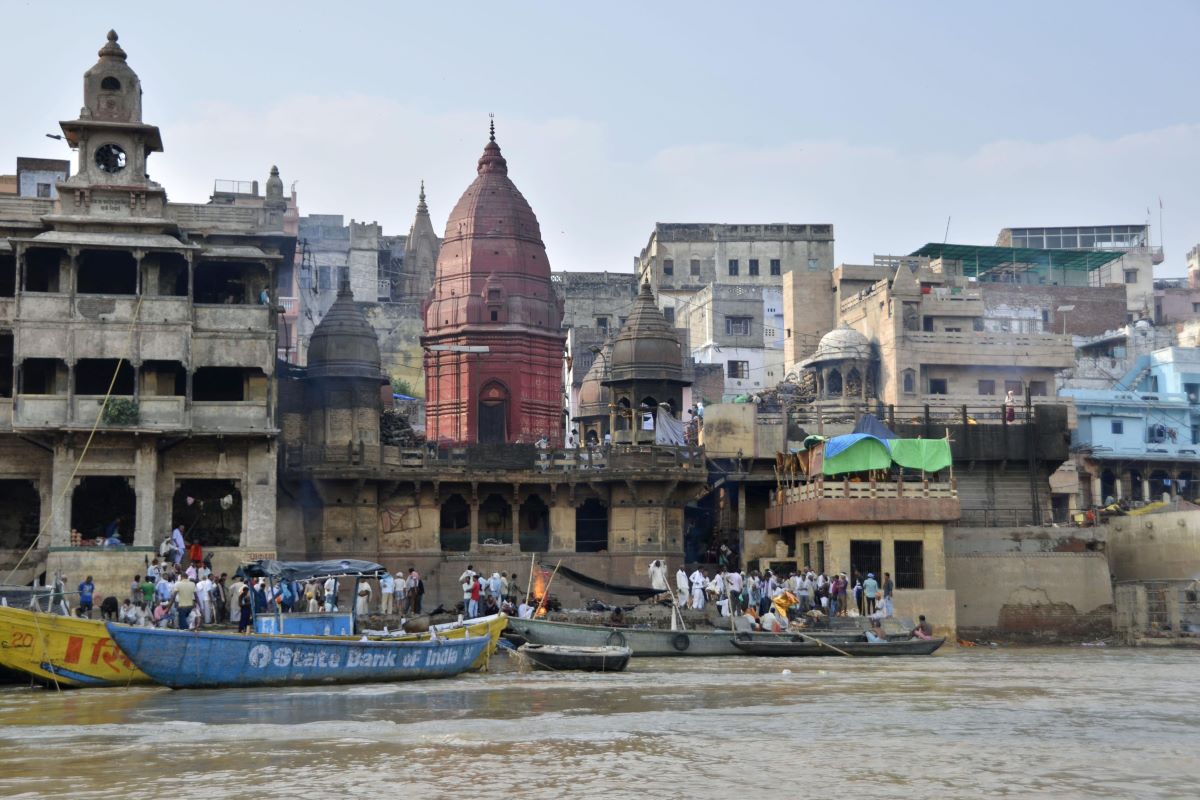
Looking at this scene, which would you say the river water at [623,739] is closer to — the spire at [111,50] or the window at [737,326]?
the spire at [111,50]

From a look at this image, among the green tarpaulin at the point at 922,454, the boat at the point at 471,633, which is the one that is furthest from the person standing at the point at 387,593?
the green tarpaulin at the point at 922,454

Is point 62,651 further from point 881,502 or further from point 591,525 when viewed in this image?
point 881,502

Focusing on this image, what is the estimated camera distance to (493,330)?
44.6 m

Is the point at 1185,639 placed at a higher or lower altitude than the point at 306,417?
lower

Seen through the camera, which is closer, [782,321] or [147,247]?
[147,247]

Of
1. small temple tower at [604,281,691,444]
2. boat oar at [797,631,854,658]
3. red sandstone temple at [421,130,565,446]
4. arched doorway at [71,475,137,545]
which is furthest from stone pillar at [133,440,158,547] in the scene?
boat oar at [797,631,854,658]

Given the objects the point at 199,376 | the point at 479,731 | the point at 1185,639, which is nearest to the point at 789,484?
the point at 1185,639

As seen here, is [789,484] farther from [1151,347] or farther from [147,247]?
[1151,347]

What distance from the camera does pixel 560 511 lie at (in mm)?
38156

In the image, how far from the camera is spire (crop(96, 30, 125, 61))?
34594 millimetres

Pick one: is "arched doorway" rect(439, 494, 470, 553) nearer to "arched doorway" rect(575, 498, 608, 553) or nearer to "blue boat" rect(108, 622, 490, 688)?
"arched doorway" rect(575, 498, 608, 553)

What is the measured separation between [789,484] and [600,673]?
13874mm

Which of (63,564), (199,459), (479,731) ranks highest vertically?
(199,459)

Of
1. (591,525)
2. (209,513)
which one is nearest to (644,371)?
(591,525)
